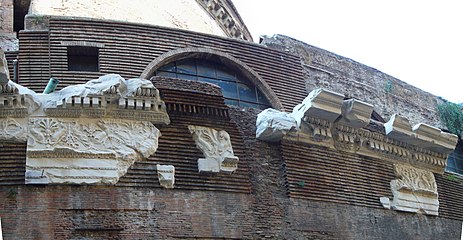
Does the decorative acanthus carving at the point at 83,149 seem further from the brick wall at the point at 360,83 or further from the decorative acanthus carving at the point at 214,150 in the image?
the brick wall at the point at 360,83

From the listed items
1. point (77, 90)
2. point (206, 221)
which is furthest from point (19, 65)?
point (206, 221)

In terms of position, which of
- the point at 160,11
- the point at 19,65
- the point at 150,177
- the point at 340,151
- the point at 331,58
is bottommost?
the point at 150,177

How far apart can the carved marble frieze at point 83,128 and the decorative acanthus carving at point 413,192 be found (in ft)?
13.2

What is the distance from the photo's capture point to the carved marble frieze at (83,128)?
7.92 metres

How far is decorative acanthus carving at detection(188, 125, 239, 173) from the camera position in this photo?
28.5 ft

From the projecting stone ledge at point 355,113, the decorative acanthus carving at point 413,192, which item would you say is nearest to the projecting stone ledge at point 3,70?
the projecting stone ledge at point 355,113

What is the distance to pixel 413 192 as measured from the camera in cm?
1104

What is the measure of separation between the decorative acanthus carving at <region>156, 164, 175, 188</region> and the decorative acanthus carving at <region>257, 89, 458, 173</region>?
1.66 metres

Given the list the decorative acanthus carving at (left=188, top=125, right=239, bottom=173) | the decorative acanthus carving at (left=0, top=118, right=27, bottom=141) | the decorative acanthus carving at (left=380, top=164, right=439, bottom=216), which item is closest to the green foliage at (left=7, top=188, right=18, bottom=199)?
the decorative acanthus carving at (left=0, top=118, right=27, bottom=141)

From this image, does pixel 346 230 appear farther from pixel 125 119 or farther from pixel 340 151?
pixel 125 119

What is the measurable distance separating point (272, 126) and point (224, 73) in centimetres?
219

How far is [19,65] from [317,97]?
160 inches

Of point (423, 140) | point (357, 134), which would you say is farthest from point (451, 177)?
point (357, 134)

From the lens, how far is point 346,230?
960cm
